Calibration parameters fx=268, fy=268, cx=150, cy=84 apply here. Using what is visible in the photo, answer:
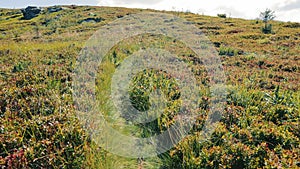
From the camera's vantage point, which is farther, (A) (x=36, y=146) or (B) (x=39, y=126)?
(B) (x=39, y=126)

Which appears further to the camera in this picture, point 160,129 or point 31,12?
point 31,12

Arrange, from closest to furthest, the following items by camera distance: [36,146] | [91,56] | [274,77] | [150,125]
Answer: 1. [36,146]
2. [150,125]
3. [274,77]
4. [91,56]

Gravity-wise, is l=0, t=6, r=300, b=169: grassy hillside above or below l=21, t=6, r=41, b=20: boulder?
below

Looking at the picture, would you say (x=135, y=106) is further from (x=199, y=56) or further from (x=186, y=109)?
(x=199, y=56)

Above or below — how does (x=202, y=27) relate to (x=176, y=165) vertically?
above

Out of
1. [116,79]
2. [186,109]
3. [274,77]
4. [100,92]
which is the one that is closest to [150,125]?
[186,109]

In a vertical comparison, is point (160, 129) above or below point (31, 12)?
below

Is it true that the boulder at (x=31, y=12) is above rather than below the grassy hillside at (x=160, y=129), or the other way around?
above

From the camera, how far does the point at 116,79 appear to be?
395 inches

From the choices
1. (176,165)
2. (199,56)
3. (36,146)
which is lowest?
(176,165)

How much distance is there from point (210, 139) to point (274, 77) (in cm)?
657

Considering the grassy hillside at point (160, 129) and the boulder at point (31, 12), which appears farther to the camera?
the boulder at point (31, 12)

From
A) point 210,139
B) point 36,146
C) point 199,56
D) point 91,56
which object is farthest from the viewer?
point 199,56

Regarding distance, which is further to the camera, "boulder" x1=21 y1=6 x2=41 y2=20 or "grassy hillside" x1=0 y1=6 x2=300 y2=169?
"boulder" x1=21 y1=6 x2=41 y2=20
